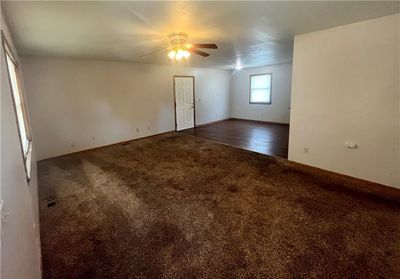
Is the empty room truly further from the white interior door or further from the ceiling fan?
the white interior door

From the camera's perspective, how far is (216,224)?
2.37 meters

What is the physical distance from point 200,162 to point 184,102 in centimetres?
378

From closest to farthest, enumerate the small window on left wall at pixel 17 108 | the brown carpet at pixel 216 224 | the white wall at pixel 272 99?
1. the brown carpet at pixel 216 224
2. the small window on left wall at pixel 17 108
3. the white wall at pixel 272 99

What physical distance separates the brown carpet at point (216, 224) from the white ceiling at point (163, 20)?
237cm

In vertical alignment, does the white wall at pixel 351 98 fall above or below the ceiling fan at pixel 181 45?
below

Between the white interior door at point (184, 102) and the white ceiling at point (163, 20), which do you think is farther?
the white interior door at point (184, 102)

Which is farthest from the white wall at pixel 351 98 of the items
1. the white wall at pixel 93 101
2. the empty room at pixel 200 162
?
the white wall at pixel 93 101

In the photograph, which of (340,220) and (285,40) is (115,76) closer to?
(285,40)

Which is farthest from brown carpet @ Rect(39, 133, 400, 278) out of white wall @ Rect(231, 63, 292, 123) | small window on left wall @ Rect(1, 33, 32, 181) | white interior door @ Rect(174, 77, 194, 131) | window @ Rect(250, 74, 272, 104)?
window @ Rect(250, 74, 272, 104)

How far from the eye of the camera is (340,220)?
2365 millimetres

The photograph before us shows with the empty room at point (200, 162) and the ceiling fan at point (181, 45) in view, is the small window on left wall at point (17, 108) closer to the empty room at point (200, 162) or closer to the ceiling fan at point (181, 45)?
the empty room at point (200, 162)

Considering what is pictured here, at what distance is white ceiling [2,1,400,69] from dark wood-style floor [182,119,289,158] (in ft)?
8.14

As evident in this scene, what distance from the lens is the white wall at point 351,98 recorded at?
111 inches

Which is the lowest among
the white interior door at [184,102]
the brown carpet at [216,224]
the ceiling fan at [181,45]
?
the brown carpet at [216,224]
